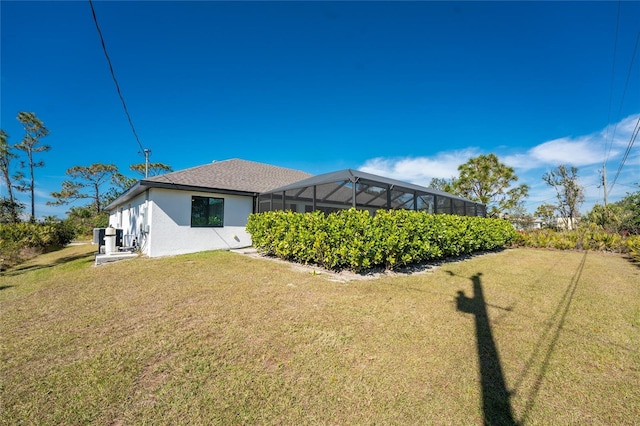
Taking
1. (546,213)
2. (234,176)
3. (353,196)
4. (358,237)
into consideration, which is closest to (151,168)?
(234,176)

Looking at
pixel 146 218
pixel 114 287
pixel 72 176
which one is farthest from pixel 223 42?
pixel 72 176

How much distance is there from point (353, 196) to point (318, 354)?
4.70 metres

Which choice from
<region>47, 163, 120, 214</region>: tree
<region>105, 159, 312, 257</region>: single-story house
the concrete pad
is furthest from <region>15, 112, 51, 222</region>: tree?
the concrete pad

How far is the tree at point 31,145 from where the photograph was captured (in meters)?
22.9

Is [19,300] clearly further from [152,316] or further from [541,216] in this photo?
[541,216]

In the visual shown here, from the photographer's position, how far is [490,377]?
2307 mm

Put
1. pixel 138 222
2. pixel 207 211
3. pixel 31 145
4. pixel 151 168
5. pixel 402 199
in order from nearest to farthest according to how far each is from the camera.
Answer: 1. pixel 402 199
2. pixel 207 211
3. pixel 138 222
4. pixel 31 145
5. pixel 151 168

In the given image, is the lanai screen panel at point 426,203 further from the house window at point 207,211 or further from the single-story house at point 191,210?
the house window at point 207,211

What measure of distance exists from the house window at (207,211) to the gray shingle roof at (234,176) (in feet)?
2.08

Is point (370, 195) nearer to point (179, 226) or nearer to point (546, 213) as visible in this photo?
point (179, 226)

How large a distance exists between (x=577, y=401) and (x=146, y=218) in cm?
1143

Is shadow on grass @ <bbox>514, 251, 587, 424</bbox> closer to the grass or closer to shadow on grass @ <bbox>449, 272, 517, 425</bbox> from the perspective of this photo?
the grass

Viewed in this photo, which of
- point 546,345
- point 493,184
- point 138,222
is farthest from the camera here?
point 493,184

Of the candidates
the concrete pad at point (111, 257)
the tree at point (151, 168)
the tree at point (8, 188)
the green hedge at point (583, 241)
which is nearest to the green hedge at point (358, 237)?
the concrete pad at point (111, 257)
